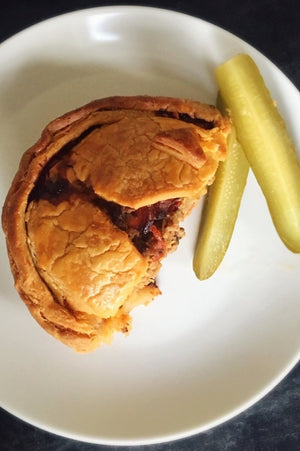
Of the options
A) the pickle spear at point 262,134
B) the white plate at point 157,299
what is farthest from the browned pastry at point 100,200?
the white plate at point 157,299

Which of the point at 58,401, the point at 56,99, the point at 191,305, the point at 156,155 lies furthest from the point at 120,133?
the point at 58,401

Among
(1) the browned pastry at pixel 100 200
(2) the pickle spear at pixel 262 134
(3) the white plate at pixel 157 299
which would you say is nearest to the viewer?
(1) the browned pastry at pixel 100 200

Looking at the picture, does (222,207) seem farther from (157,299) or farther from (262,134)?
(157,299)

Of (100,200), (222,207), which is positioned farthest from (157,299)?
(100,200)

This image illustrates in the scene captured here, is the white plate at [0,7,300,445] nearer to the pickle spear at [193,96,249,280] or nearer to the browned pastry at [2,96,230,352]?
the pickle spear at [193,96,249,280]

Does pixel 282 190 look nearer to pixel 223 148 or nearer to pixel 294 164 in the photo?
pixel 294 164

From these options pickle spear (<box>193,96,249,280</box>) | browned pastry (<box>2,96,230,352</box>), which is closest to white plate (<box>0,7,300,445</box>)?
pickle spear (<box>193,96,249,280</box>)

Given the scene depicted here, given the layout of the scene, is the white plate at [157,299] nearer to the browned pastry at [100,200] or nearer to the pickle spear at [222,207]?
the pickle spear at [222,207]
